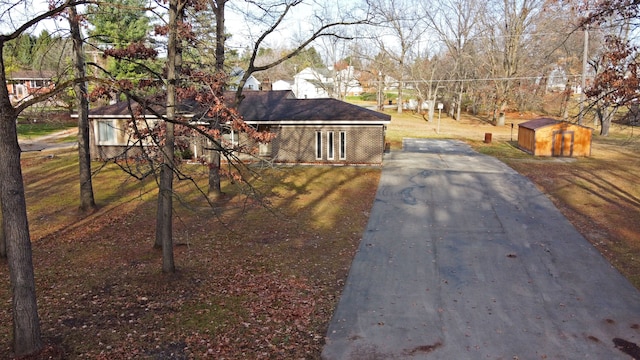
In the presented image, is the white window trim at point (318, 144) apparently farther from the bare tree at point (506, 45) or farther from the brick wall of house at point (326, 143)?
the bare tree at point (506, 45)

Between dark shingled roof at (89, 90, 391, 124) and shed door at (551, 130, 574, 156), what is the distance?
39.9 feet

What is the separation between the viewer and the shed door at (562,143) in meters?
29.8

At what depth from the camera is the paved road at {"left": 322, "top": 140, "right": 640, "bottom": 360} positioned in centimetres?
789

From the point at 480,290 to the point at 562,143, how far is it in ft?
77.6

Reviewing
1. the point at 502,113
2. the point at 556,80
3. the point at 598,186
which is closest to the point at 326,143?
the point at 598,186

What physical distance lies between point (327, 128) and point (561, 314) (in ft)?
60.3

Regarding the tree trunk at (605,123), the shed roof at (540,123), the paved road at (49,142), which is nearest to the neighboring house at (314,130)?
the paved road at (49,142)

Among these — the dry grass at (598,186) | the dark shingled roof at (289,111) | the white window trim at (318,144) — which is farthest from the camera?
the white window trim at (318,144)

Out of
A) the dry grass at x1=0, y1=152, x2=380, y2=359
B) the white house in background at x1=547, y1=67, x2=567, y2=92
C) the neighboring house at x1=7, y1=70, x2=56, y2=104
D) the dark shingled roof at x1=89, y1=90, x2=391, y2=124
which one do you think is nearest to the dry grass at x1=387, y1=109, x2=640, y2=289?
the dry grass at x1=0, y1=152, x2=380, y2=359

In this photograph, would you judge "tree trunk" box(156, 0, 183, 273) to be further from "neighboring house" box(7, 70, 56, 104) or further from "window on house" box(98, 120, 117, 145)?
"window on house" box(98, 120, 117, 145)

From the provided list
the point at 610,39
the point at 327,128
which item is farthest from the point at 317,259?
the point at 327,128

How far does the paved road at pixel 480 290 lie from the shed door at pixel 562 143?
44.2 feet

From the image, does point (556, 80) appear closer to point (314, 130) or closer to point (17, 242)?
point (314, 130)

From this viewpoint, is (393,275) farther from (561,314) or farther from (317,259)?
(561,314)
